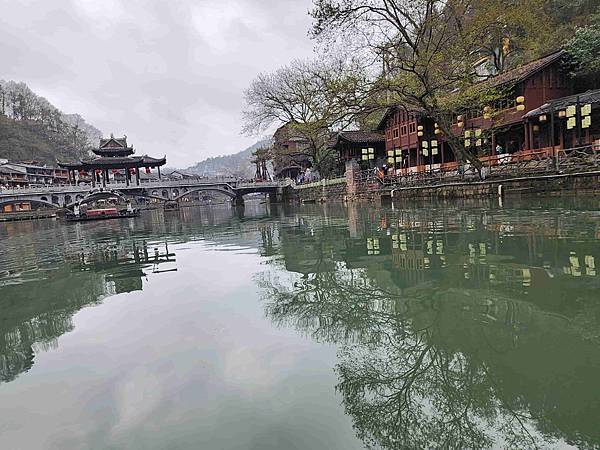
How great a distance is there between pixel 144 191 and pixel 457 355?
188ft

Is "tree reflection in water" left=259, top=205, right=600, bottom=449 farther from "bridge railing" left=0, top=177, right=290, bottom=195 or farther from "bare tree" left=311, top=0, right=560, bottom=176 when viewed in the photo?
"bridge railing" left=0, top=177, right=290, bottom=195

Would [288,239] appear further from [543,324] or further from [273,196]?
[273,196]

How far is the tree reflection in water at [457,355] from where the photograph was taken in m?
2.70

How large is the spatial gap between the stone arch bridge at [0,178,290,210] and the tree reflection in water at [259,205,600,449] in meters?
49.9

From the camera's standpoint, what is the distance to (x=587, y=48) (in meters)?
→ 23.5

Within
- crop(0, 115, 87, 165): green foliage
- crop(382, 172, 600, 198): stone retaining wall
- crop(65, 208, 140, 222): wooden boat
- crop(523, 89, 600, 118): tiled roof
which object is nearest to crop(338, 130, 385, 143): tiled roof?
crop(382, 172, 600, 198): stone retaining wall

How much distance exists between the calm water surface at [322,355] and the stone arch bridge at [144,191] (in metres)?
48.3

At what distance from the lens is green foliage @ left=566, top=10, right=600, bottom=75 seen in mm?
23281

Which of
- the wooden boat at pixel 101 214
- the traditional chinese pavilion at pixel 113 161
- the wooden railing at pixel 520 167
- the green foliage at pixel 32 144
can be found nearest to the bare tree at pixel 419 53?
the wooden railing at pixel 520 167

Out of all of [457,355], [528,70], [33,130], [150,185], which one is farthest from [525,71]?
[33,130]

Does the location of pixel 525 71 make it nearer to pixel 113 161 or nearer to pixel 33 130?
pixel 113 161

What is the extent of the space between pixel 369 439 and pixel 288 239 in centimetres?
1076

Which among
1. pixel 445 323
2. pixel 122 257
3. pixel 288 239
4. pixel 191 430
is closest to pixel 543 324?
pixel 445 323

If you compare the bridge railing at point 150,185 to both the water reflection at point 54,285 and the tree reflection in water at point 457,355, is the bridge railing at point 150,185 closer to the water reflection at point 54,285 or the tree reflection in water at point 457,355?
the water reflection at point 54,285
